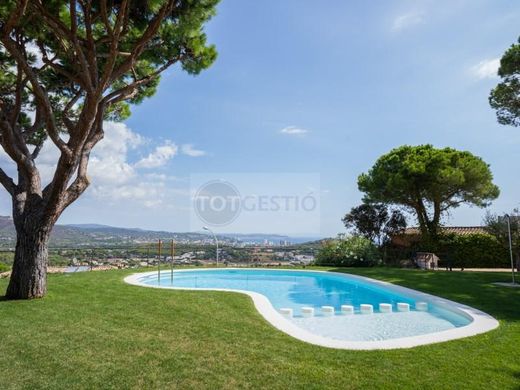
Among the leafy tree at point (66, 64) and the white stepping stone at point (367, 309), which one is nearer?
the leafy tree at point (66, 64)

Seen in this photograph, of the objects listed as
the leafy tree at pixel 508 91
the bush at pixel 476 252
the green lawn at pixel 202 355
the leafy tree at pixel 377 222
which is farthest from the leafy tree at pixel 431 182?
the green lawn at pixel 202 355

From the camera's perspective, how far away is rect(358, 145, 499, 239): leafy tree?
17.4 meters

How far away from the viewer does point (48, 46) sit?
8133 mm

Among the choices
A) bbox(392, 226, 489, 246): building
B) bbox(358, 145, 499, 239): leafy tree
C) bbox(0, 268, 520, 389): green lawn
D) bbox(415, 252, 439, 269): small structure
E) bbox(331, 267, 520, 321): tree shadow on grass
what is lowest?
bbox(0, 268, 520, 389): green lawn

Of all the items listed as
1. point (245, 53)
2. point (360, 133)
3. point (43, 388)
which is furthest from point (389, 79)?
point (43, 388)

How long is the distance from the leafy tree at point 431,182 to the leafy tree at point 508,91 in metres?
3.73

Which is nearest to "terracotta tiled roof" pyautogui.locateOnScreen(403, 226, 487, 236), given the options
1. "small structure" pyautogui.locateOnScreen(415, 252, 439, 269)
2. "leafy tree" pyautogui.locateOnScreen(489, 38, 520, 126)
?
"small structure" pyautogui.locateOnScreen(415, 252, 439, 269)

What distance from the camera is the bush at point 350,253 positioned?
52.5 ft

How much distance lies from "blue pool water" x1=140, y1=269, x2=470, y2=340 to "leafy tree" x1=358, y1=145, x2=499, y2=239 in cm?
761

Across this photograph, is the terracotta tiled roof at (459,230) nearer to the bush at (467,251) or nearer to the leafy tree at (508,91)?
the bush at (467,251)

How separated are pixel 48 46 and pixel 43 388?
7.49 metres

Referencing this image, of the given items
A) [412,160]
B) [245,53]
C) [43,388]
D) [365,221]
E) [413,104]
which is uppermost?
[245,53]

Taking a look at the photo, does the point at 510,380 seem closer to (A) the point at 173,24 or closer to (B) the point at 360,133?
(A) the point at 173,24

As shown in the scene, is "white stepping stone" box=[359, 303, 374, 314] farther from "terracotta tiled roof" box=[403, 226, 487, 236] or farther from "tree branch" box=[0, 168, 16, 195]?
"terracotta tiled roof" box=[403, 226, 487, 236]
